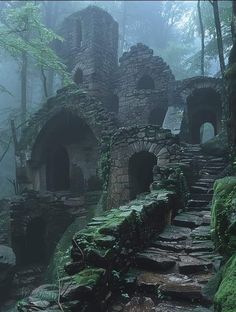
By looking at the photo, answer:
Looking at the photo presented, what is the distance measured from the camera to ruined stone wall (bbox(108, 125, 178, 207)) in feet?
31.2

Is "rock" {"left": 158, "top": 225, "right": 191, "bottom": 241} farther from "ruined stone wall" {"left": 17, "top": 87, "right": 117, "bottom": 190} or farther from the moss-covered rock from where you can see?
"ruined stone wall" {"left": 17, "top": 87, "right": 117, "bottom": 190}

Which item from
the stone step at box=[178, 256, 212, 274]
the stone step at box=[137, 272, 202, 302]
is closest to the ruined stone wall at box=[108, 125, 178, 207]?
the stone step at box=[178, 256, 212, 274]

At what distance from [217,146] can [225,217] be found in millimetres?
9457

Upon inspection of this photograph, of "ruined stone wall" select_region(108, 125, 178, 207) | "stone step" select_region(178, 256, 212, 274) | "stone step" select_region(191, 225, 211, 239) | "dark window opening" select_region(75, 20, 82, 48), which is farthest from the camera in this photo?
"dark window opening" select_region(75, 20, 82, 48)

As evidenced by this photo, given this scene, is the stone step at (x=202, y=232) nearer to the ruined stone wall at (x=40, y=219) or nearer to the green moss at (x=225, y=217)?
the green moss at (x=225, y=217)

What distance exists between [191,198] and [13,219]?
714 centimetres

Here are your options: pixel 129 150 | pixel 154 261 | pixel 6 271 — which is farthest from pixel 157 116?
pixel 154 261

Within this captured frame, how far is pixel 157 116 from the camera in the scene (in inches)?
749

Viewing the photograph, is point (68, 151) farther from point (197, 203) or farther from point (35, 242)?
point (197, 203)

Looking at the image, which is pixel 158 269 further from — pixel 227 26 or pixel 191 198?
pixel 227 26

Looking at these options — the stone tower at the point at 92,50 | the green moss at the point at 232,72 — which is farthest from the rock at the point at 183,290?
the stone tower at the point at 92,50

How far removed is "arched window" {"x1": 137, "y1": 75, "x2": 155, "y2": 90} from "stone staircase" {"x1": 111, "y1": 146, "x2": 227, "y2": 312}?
13838mm

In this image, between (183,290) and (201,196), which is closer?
(183,290)

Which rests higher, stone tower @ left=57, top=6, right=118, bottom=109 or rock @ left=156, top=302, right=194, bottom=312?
stone tower @ left=57, top=6, right=118, bottom=109
